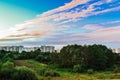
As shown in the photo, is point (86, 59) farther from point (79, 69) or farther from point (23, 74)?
point (23, 74)

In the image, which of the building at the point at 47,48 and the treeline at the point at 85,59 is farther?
the building at the point at 47,48

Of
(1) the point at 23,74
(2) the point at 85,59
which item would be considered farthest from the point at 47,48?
(1) the point at 23,74

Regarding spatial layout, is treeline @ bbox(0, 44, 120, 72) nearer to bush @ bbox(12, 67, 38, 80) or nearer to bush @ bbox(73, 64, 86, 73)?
bush @ bbox(73, 64, 86, 73)

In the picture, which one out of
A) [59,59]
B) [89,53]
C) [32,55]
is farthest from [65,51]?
[32,55]

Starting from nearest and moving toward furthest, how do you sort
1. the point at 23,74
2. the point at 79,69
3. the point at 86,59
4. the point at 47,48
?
the point at 23,74
the point at 79,69
the point at 86,59
the point at 47,48

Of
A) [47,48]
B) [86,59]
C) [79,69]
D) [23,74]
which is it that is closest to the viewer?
[23,74]

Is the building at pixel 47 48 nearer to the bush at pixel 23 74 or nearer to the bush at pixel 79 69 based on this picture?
the bush at pixel 79 69

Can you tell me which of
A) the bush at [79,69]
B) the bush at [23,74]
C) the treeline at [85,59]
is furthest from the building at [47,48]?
the bush at [23,74]

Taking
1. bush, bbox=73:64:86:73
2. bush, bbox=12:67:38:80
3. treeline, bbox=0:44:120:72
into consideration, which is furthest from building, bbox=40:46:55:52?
bush, bbox=12:67:38:80

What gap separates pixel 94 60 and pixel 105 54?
8.23m

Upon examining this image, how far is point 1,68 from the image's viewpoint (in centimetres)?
4325

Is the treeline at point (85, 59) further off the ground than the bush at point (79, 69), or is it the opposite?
the treeline at point (85, 59)

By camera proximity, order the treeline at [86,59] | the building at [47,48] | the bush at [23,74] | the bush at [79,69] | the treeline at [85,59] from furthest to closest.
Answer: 1. the building at [47,48]
2. the treeline at [86,59]
3. the treeline at [85,59]
4. the bush at [79,69]
5. the bush at [23,74]

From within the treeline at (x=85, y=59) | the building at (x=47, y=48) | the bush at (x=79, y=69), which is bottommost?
the bush at (x=79, y=69)
